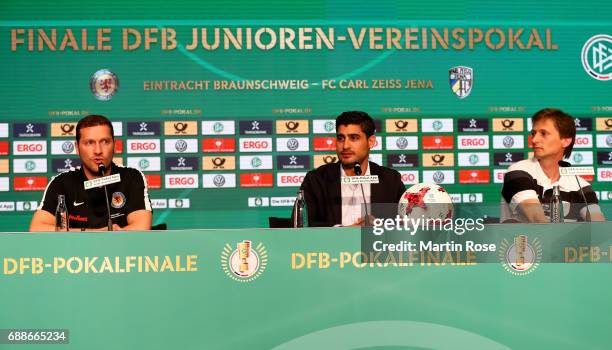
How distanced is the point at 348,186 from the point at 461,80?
181 centimetres

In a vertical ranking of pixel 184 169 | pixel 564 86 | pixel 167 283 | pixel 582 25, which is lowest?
pixel 167 283

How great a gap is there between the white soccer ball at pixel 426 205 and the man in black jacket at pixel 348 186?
1090 mm

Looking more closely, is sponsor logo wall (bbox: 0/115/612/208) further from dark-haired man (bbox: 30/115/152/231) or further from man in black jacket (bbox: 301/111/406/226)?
dark-haired man (bbox: 30/115/152/231)

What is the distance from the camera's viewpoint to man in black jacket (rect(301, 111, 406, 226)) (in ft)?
12.3

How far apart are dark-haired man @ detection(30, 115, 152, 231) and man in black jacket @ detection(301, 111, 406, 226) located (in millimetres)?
839

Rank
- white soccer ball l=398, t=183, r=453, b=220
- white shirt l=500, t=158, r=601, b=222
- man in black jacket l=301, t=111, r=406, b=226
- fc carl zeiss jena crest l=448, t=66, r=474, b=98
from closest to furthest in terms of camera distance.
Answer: white soccer ball l=398, t=183, r=453, b=220 → white shirt l=500, t=158, r=601, b=222 → man in black jacket l=301, t=111, r=406, b=226 → fc carl zeiss jena crest l=448, t=66, r=474, b=98

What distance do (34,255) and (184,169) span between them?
9.68ft

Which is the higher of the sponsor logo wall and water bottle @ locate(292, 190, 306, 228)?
the sponsor logo wall

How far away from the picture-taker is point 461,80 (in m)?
5.29

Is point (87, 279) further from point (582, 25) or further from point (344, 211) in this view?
point (582, 25)

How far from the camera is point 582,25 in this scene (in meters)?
5.35

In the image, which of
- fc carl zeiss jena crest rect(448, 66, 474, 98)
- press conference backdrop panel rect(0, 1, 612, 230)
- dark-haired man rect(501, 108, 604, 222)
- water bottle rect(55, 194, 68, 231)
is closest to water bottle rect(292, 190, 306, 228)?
water bottle rect(55, 194, 68, 231)

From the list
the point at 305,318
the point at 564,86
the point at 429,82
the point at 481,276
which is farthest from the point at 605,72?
the point at 305,318

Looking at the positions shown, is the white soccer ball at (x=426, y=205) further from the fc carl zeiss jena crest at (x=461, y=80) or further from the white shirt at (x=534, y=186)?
the fc carl zeiss jena crest at (x=461, y=80)
